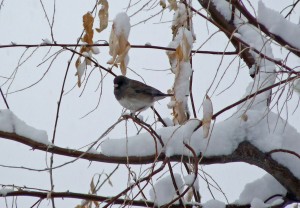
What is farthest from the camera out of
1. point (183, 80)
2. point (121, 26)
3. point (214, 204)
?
point (214, 204)

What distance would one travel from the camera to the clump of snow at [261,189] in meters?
1.50

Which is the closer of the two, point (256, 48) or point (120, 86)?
point (256, 48)

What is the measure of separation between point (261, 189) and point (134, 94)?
2.09 metres

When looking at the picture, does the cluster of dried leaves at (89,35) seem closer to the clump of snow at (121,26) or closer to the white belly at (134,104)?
the clump of snow at (121,26)

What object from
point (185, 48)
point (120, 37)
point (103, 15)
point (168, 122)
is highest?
point (103, 15)

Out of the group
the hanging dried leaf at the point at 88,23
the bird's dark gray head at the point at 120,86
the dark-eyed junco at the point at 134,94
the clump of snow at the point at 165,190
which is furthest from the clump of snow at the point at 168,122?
the bird's dark gray head at the point at 120,86

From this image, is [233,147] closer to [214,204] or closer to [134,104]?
[214,204]

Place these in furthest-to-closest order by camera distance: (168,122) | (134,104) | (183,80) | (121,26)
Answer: (134,104) < (168,122) < (121,26) < (183,80)

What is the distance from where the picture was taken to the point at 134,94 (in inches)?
139

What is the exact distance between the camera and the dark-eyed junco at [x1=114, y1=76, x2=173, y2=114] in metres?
3.38

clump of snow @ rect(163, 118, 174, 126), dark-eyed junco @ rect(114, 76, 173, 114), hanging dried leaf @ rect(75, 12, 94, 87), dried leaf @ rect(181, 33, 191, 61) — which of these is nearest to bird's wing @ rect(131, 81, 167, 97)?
dark-eyed junco @ rect(114, 76, 173, 114)

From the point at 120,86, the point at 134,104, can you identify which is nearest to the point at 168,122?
the point at 134,104

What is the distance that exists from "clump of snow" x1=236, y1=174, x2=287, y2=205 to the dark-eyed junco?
179cm

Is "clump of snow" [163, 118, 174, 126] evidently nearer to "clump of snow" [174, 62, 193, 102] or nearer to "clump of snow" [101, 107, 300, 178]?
"clump of snow" [101, 107, 300, 178]
